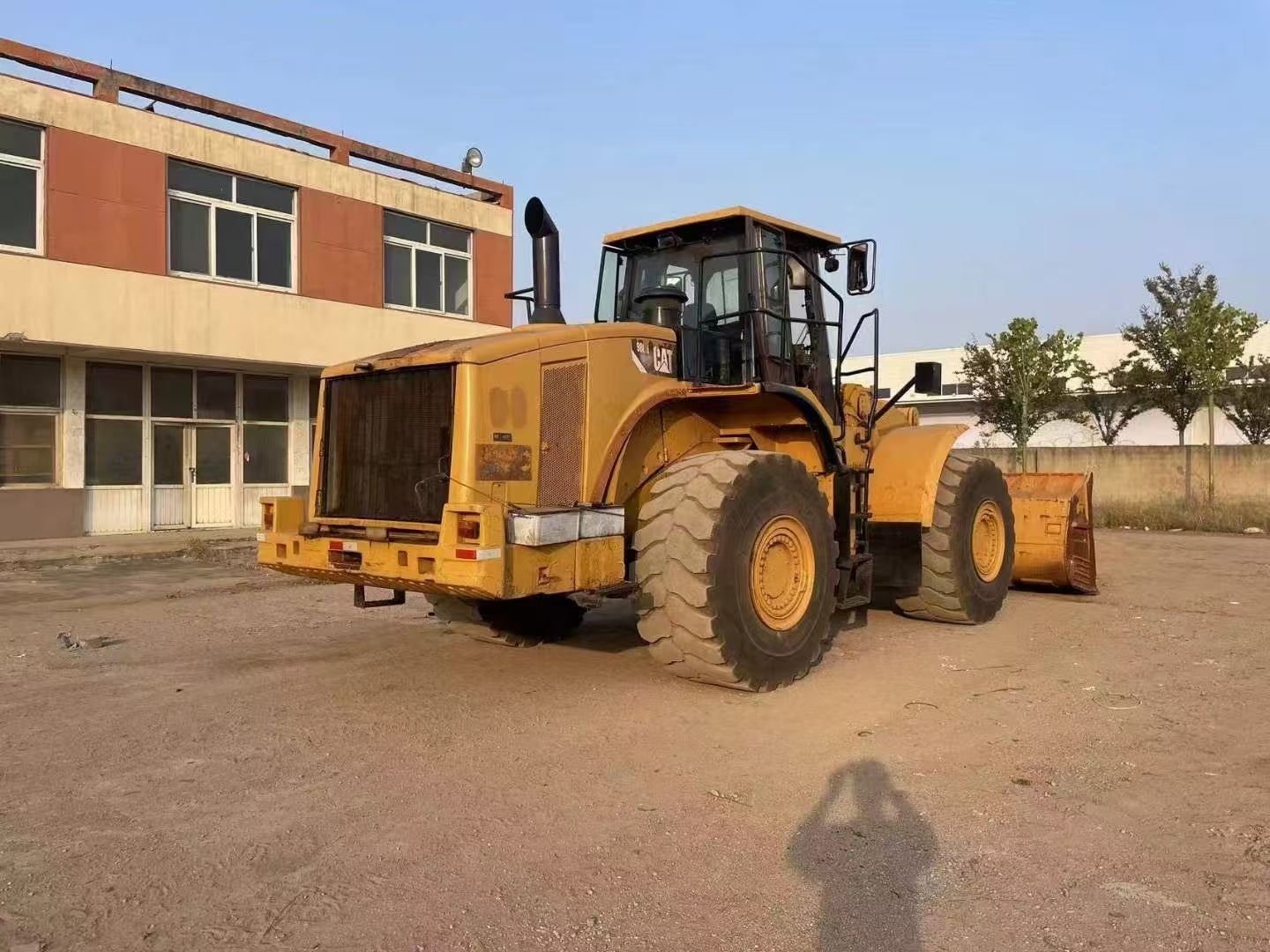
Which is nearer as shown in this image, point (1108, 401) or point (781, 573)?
point (781, 573)

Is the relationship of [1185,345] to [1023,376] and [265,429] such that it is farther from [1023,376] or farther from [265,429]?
[265,429]

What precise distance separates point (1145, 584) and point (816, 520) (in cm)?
634

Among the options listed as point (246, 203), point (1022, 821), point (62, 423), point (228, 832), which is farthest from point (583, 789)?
point (246, 203)

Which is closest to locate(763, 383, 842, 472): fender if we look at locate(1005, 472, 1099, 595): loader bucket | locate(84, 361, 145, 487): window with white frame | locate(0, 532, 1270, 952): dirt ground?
locate(0, 532, 1270, 952): dirt ground

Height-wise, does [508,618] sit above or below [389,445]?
below

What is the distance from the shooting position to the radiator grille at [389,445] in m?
5.71

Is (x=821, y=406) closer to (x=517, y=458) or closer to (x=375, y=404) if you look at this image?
(x=517, y=458)

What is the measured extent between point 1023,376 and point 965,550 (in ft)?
56.3

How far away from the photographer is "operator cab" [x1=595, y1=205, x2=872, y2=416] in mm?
6906

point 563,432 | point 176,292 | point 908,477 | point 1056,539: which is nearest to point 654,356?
point 563,432

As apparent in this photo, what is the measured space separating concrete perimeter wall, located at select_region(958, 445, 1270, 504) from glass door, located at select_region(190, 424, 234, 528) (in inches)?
642

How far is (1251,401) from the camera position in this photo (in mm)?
24172

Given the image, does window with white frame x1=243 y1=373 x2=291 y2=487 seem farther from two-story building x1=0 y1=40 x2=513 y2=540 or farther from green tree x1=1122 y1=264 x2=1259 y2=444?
green tree x1=1122 y1=264 x2=1259 y2=444

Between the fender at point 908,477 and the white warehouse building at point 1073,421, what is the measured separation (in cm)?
1840
